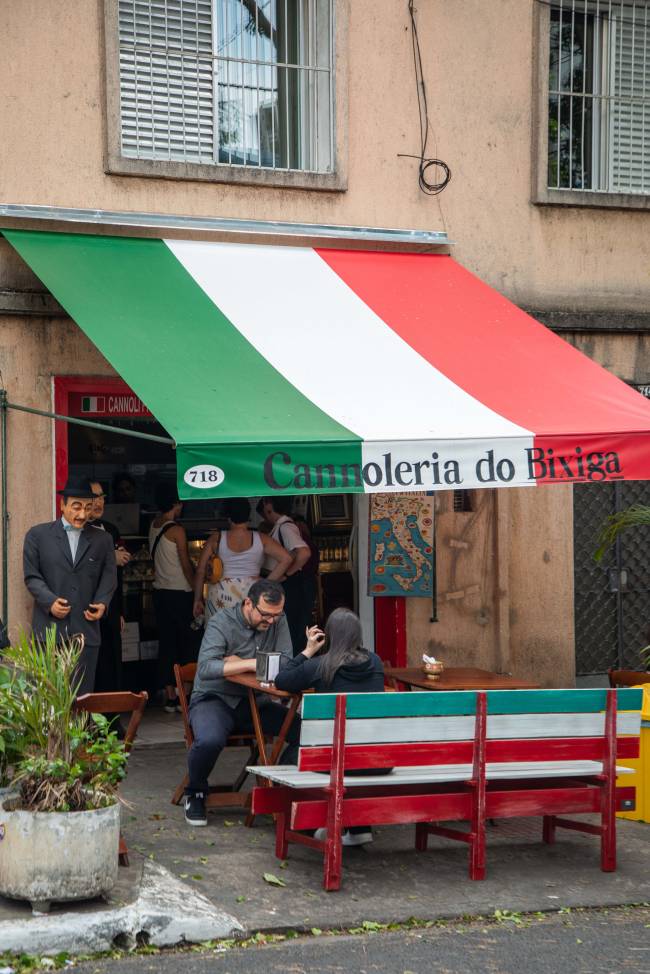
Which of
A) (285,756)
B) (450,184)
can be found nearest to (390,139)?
(450,184)

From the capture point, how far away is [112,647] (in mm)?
10070

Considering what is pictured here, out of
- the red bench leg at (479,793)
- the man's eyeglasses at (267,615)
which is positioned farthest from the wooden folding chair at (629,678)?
the man's eyeglasses at (267,615)

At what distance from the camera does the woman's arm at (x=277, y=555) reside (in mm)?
10070

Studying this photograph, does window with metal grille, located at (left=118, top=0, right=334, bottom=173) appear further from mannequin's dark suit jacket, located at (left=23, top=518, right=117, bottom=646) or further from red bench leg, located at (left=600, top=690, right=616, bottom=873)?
red bench leg, located at (left=600, top=690, right=616, bottom=873)

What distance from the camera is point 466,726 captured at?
6.59 m

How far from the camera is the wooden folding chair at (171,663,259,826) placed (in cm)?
750

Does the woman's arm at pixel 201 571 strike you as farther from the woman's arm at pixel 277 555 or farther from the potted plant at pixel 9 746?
the potted plant at pixel 9 746

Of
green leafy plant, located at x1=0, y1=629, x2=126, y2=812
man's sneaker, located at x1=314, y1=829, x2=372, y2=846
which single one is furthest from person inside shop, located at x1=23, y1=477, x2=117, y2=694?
green leafy plant, located at x1=0, y1=629, x2=126, y2=812

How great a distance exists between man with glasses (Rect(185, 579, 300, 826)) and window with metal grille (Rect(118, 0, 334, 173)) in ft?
12.6

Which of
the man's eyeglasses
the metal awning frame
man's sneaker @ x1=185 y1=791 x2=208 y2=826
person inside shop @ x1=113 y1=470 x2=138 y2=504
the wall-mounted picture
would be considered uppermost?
the metal awning frame

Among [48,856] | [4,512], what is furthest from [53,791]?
[4,512]

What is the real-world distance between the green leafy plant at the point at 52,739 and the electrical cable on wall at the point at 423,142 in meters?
5.74

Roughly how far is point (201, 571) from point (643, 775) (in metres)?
3.89

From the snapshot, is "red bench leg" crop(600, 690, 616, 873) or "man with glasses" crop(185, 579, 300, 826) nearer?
"red bench leg" crop(600, 690, 616, 873)
